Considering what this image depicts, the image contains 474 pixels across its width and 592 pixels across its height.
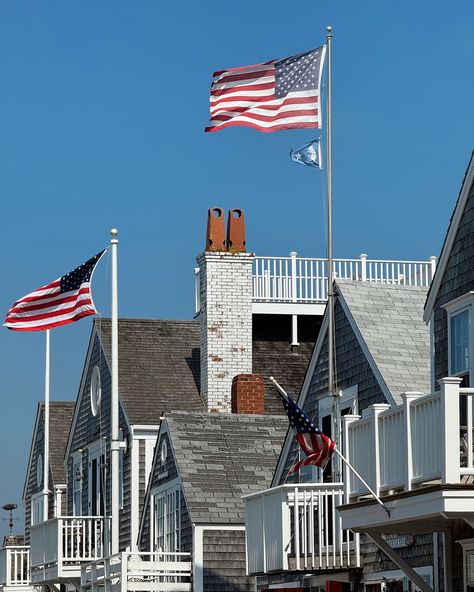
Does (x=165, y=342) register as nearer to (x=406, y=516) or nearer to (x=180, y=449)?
(x=180, y=449)

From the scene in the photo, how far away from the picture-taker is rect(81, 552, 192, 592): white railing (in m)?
28.5

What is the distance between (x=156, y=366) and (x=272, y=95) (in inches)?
555

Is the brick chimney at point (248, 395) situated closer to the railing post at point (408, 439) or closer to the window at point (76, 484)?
the window at point (76, 484)

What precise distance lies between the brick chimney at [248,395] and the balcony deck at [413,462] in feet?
48.4

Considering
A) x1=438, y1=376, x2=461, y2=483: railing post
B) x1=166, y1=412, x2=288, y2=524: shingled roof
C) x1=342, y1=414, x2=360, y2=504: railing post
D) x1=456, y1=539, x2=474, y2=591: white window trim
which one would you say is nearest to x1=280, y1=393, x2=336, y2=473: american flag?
x1=342, y1=414, x2=360, y2=504: railing post

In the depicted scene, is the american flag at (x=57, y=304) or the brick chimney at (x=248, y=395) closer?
the american flag at (x=57, y=304)

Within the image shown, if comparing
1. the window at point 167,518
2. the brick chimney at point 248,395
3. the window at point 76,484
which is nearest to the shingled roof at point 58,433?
the window at point 76,484

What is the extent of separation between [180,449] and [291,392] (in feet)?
19.6

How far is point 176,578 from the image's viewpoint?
30266mm

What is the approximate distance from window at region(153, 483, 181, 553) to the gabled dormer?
33.3 feet

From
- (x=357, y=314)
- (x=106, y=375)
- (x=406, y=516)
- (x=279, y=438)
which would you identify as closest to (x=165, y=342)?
(x=106, y=375)

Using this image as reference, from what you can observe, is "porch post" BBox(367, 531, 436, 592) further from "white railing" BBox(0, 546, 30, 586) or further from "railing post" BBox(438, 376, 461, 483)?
"white railing" BBox(0, 546, 30, 586)

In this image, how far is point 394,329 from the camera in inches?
992

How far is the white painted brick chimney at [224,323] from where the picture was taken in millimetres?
35562
